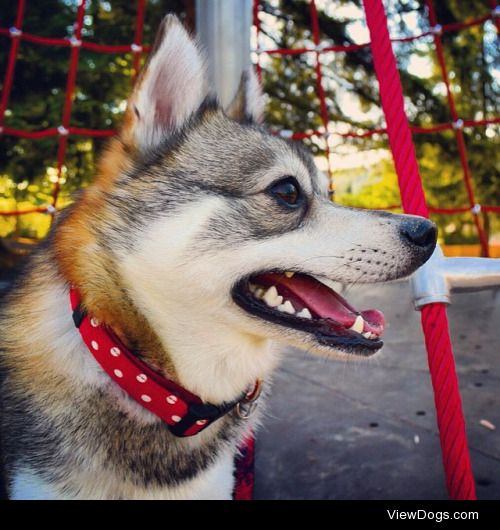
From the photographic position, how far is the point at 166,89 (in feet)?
4.95

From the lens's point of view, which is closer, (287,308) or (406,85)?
(287,308)

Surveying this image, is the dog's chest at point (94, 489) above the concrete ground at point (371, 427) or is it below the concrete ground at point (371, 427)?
above

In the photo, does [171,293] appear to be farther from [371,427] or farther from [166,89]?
[371,427]

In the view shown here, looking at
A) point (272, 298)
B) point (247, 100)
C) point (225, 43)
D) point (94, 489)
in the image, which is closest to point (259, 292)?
point (272, 298)

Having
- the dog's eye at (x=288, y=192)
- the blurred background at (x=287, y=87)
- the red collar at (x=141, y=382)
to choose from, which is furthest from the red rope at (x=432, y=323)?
the blurred background at (x=287, y=87)

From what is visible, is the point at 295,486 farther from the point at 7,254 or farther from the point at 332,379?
the point at 7,254

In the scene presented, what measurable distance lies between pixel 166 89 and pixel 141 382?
0.89 meters

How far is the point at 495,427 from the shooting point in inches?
96.9

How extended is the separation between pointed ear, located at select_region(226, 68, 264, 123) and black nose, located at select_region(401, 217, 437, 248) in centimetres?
85

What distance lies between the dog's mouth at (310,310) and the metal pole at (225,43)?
950 mm

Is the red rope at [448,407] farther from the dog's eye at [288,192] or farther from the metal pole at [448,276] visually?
the dog's eye at [288,192]

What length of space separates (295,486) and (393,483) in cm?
40

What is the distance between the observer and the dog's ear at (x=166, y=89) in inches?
53.4
